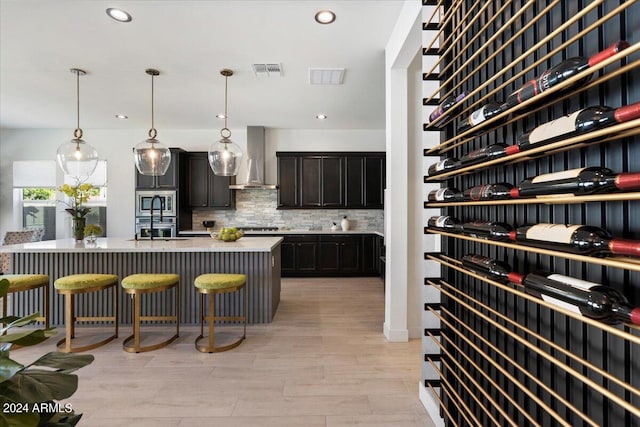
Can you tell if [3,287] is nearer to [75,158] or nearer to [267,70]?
[75,158]

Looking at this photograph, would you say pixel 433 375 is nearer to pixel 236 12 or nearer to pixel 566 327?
pixel 566 327

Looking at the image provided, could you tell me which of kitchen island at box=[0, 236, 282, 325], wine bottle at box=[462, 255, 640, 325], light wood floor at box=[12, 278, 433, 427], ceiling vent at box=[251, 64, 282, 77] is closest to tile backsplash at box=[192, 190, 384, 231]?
kitchen island at box=[0, 236, 282, 325]

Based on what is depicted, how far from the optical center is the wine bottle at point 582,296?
68cm

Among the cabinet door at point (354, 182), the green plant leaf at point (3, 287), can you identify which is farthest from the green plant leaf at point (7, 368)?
the cabinet door at point (354, 182)

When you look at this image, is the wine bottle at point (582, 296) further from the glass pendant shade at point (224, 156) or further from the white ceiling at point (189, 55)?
the glass pendant shade at point (224, 156)

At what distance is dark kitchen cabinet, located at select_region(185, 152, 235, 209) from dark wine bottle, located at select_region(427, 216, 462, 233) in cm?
546

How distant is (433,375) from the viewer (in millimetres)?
2049

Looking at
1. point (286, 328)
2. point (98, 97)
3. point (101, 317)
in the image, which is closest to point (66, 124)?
point (98, 97)

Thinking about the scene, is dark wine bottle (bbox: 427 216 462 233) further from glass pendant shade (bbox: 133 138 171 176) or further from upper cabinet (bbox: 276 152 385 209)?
upper cabinet (bbox: 276 152 385 209)

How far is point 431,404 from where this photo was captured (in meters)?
1.98

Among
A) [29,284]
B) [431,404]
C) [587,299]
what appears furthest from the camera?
[29,284]

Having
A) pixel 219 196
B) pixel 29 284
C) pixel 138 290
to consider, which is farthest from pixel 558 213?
pixel 219 196

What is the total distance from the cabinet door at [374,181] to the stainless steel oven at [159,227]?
3.75m

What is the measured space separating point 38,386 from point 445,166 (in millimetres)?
1522
